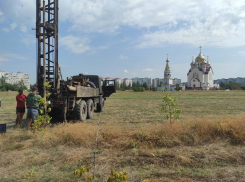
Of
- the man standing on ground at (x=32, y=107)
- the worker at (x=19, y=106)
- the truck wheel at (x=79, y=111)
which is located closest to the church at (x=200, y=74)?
the truck wheel at (x=79, y=111)

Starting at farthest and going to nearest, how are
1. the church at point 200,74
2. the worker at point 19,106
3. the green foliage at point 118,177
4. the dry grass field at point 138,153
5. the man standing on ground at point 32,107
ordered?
1. the church at point 200,74
2. the worker at point 19,106
3. the man standing on ground at point 32,107
4. the dry grass field at point 138,153
5. the green foliage at point 118,177

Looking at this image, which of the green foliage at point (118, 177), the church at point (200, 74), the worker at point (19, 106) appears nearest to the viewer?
the green foliage at point (118, 177)

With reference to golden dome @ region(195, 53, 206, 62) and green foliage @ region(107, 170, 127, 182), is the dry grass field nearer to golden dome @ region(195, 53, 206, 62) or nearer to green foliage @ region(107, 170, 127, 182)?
green foliage @ region(107, 170, 127, 182)

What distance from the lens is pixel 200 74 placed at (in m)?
94.9

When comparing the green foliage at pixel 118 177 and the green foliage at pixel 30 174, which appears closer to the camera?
the green foliage at pixel 118 177

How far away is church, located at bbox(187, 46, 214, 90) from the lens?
94938mm

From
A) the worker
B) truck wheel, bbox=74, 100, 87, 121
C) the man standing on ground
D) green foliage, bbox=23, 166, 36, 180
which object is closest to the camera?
green foliage, bbox=23, 166, 36, 180

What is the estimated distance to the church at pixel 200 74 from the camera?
94.9 metres

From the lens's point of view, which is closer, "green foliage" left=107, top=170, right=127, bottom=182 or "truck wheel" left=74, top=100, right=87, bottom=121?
"green foliage" left=107, top=170, right=127, bottom=182

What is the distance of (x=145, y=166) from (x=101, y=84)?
32.7 ft

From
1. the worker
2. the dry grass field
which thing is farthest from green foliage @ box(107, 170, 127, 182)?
the worker

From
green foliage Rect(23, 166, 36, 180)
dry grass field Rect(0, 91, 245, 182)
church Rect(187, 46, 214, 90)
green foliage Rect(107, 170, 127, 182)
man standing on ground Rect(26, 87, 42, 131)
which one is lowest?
green foliage Rect(23, 166, 36, 180)

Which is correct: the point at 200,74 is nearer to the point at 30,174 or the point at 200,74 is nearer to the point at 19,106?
the point at 19,106

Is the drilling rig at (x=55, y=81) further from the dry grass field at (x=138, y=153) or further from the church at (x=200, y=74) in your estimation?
the church at (x=200, y=74)
